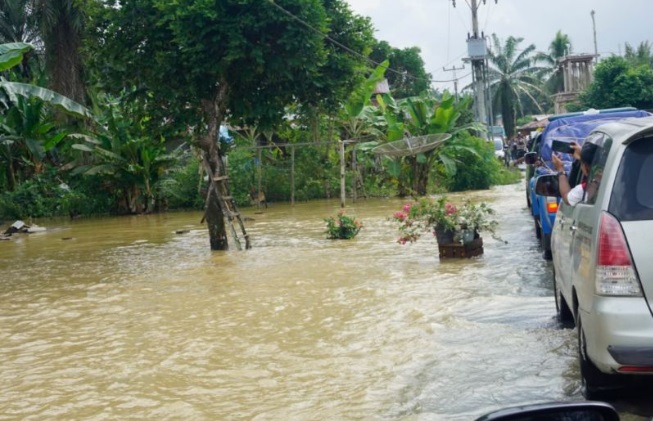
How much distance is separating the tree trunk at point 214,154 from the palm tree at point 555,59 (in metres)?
60.4

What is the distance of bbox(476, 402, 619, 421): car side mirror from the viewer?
6.14 feet

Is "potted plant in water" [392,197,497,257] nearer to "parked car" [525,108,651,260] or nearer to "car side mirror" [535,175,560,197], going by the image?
"parked car" [525,108,651,260]

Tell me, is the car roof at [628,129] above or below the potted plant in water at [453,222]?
above

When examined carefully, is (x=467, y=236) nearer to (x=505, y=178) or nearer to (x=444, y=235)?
(x=444, y=235)

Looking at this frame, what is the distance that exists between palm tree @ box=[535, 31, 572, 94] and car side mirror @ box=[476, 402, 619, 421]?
72.6 m

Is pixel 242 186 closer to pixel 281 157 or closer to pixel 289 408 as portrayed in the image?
pixel 281 157

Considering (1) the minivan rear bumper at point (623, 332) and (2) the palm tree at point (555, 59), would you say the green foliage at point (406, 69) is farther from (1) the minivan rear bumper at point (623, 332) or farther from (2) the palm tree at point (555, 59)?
(1) the minivan rear bumper at point (623, 332)

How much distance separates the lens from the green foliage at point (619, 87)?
112ft

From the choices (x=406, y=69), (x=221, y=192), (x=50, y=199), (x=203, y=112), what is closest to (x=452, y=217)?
(x=221, y=192)

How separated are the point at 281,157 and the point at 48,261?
1593 centimetres

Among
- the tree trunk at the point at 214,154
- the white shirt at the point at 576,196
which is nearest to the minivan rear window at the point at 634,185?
the white shirt at the point at 576,196

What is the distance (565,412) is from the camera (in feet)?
6.35

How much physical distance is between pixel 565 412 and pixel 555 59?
77480 millimetres

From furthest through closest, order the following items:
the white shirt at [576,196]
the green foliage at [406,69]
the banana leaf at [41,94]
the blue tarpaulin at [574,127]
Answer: the green foliage at [406,69]
the banana leaf at [41,94]
the blue tarpaulin at [574,127]
the white shirt at [576,196]
